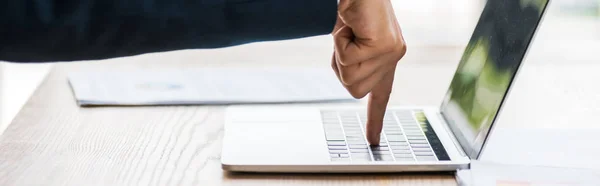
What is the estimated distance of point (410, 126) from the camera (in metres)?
1.07

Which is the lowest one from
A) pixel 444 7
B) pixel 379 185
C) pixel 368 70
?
pixel 379 185

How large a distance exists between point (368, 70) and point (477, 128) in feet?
0.47

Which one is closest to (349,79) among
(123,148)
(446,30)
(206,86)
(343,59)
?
(343,59)

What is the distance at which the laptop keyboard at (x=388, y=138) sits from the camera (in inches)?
36.4

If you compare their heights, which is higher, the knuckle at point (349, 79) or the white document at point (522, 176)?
the knuckle at point (349, 79)

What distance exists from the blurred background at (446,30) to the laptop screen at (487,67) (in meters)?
1.46

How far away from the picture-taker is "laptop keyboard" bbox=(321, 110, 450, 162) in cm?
93

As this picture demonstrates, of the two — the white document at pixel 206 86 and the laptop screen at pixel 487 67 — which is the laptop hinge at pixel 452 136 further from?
the white document at pixel 206 86

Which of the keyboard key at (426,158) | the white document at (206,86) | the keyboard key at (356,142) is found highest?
the white document at (206,86)

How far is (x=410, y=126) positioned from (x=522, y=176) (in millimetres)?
→ 232

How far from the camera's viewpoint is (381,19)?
2.91 ft

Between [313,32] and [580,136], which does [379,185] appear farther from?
[580,136]

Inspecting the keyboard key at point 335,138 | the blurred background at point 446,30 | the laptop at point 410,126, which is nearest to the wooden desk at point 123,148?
the laptop at point 410,126

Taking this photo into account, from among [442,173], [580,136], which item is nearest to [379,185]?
[442,173]
